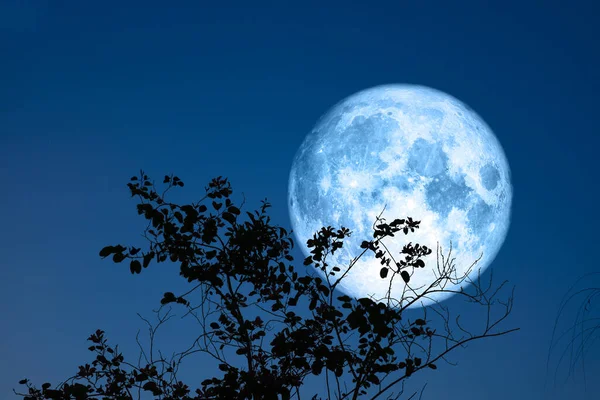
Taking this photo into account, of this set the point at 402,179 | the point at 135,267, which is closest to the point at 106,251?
the point at 135,267

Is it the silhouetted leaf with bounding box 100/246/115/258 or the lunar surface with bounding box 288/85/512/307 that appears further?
the lunar surface with bounding box 288/85/512/307

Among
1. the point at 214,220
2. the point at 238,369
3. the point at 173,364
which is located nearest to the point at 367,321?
the point at 238,369

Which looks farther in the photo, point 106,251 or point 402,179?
point 402,179

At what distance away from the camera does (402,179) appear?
41.6ft

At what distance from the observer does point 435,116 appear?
13.9 metres

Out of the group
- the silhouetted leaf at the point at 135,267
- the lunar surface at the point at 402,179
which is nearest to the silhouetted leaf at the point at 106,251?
the silhouetted leaf at the point at 135,267

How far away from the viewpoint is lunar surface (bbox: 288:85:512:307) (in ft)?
41.1

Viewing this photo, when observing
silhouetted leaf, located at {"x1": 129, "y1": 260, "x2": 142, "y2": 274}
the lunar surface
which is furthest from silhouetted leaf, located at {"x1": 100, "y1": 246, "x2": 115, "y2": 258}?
the lunar surface

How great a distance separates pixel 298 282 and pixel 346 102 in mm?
9420

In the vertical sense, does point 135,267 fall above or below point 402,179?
below

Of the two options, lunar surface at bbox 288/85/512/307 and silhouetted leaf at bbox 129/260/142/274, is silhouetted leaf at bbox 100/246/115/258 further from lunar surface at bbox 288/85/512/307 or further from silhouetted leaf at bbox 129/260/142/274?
lunar surface at bbox 288/85/512/307

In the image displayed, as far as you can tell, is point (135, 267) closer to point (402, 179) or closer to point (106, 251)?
point (106, 251)

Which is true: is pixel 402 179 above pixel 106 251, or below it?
above

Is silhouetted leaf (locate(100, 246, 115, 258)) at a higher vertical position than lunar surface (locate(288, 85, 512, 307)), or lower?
lower
